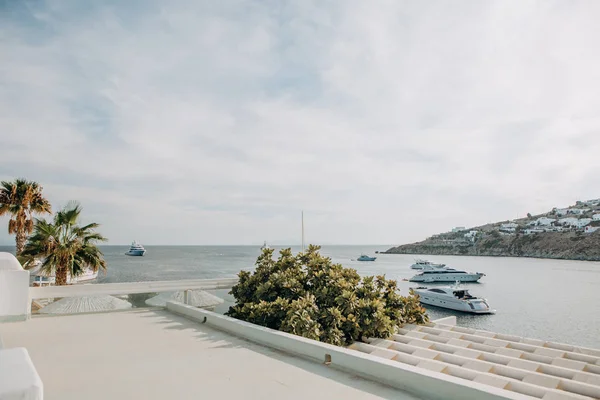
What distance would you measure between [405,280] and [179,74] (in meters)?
66.0

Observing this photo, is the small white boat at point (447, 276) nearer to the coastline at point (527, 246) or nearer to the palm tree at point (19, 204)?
the palm tree at point (19, 204)

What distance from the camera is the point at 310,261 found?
8.34 metres

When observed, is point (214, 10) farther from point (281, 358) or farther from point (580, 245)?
point (580, 245)

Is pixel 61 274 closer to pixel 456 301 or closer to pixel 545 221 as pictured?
pixel 456 301

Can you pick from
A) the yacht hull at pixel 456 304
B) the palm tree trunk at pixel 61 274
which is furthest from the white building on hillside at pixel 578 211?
the palm tree trunk at pixel 61 274

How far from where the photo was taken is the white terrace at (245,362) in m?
3.84

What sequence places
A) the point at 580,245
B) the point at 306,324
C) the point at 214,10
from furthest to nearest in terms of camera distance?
the point at 580,245
the point at 214,10
the point at 306,324

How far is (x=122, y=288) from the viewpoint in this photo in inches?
336

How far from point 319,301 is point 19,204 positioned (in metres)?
19.4

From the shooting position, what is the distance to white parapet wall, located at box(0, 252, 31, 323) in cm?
703

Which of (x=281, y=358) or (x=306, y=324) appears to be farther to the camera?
(x=306, y=324)

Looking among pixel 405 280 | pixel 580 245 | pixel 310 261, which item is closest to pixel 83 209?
pixel 310 261

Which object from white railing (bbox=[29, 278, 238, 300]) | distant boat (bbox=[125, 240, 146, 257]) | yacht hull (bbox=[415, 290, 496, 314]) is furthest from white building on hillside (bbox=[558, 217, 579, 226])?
white railing (bbox=[29, 278, 238, 300])

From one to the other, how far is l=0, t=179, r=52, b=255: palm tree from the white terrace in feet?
49.5
